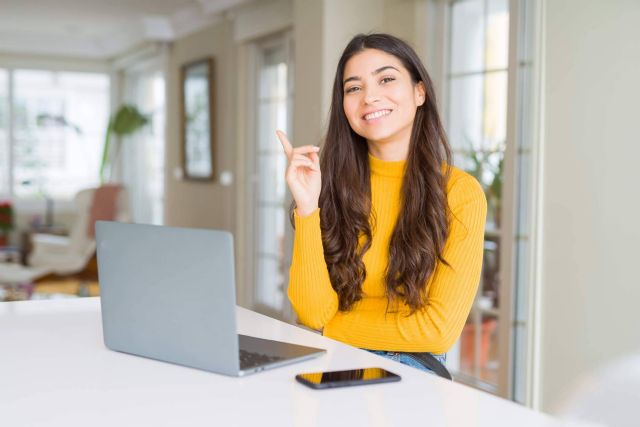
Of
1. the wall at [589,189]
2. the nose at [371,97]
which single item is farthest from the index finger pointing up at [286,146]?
the wall at [589,189]

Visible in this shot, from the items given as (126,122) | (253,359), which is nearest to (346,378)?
(253,359)

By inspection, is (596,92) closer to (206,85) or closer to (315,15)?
(315,15)

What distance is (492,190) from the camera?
3.61 metres

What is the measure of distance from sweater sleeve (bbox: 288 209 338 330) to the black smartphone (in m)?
0.57

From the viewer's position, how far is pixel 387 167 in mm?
1962

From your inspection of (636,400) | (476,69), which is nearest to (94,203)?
(476,69)

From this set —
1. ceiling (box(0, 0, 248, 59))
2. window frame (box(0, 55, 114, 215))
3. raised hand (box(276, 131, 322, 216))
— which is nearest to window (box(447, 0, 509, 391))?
raised hand (box(276, 131, 322, 216))

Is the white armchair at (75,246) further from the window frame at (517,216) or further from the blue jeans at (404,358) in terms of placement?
the blue jeans at (404,358)

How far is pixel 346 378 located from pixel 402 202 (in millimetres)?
763

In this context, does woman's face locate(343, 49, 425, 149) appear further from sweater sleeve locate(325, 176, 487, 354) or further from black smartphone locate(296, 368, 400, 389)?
black smartphone locate(296, 368, 400, 389)

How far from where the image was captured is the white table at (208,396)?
1.01 metres

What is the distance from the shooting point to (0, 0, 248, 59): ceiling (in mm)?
6832

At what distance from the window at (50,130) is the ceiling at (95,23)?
38 centimetres

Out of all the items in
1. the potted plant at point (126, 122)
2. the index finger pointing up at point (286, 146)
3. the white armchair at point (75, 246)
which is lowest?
the white armchair at point (75, 246)
